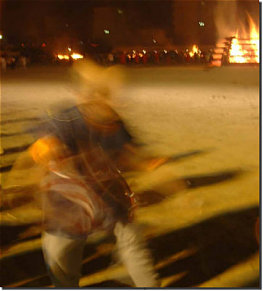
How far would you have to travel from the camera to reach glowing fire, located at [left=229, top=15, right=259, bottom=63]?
951 inches

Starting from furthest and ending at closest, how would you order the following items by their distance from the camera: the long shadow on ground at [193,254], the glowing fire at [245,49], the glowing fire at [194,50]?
the glowing fire at [194,50] < the glowing fire at [245,49] < the long shadow on ground at [193,254]

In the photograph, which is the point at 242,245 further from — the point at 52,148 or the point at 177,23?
the point at 177,23

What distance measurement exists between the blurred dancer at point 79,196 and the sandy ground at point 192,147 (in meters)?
0.32

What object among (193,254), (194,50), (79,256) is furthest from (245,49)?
(79,256)

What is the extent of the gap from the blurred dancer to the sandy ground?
32cm

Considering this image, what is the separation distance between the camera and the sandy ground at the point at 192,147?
3061 mm

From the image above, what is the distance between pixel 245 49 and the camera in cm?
2508

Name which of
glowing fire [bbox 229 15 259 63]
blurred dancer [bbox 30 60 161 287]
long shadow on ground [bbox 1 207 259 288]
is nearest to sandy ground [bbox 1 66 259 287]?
long shadow on ground [bbox 1 207 259 288]

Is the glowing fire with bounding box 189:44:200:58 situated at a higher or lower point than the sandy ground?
higher

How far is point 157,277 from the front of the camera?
2197mm

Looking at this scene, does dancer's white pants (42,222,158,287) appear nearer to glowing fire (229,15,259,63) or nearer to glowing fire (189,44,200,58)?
glowing fire (229,15,259,63)

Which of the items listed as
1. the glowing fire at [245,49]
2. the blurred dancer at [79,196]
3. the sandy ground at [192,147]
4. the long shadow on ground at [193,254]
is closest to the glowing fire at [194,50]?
the glowing fire at [245,49]

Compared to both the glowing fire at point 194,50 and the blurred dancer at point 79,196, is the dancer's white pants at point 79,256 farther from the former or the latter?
the glowing fire at point 194,50

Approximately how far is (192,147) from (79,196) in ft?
14.8
